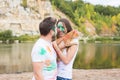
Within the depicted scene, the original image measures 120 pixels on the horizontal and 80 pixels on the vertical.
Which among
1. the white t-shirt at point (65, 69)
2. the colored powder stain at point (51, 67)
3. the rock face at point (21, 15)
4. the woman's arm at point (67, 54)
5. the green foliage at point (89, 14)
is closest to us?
the colored powder stain at point (51, 67)

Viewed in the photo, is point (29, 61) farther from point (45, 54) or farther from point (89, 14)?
point (89, 14)

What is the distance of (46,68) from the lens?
4.54 meters

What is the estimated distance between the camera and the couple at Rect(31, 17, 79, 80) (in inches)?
175

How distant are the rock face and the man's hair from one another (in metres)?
69.2

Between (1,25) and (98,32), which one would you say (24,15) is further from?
(98,32)

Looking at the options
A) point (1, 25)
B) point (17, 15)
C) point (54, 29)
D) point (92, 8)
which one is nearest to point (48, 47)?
point (54, 29)

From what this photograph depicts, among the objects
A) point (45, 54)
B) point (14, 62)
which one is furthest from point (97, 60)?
point (45, 54)

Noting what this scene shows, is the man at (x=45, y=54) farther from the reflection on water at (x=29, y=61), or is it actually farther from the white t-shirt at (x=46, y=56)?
the reflection on water at (x=29, y=61)

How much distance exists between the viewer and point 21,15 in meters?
82.7

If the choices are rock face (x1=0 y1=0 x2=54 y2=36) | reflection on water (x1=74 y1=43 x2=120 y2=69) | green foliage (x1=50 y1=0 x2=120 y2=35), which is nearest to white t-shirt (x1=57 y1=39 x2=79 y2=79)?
reflection on water (x1=74 y1=43 x2=120 y2=69)

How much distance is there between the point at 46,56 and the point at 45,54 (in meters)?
0.03

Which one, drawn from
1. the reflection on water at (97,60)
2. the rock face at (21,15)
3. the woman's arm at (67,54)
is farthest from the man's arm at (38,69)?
the rock face at (21,15)

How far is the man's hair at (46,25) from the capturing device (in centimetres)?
447

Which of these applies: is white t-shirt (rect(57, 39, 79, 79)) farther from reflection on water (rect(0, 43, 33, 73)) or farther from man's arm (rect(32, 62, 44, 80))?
reflection on water (rect(0, 43, 33, 73))
